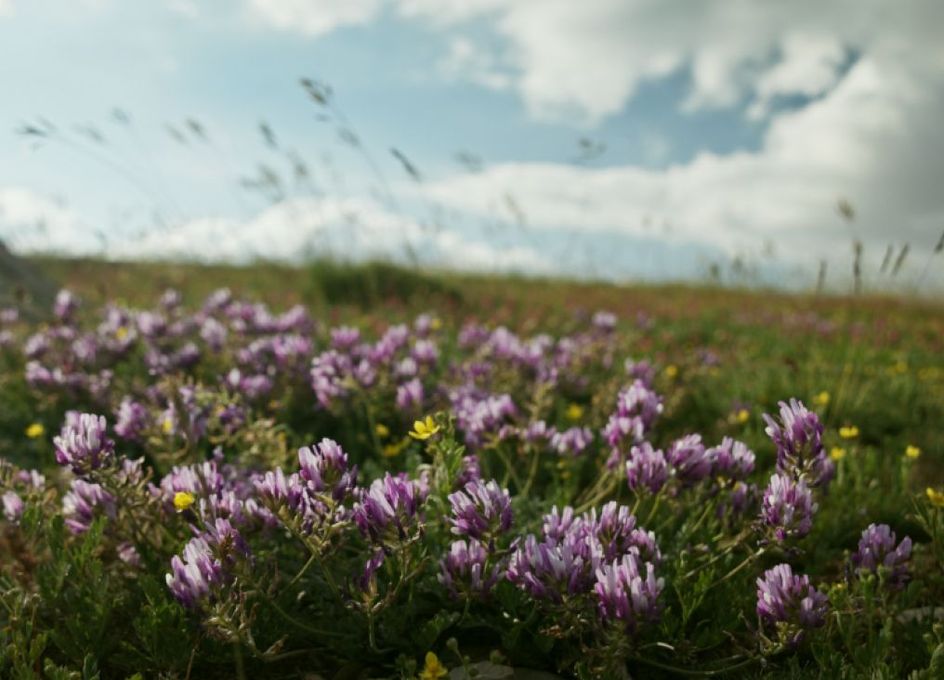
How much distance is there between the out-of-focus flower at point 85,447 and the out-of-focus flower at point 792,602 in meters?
2.21

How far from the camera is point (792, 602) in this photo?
97.4 inches

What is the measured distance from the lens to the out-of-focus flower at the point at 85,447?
266 cm

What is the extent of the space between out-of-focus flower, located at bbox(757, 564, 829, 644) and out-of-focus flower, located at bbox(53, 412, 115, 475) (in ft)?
7.24

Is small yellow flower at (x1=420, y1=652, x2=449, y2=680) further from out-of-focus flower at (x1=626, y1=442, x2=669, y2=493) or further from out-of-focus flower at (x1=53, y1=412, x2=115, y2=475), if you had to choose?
out-of-focus flower at (x1=53, y1=412, x2=115, y2=475)

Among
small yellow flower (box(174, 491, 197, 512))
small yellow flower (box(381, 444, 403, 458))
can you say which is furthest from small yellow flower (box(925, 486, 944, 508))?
small yellow flower (box(174, 491, 197, 512))

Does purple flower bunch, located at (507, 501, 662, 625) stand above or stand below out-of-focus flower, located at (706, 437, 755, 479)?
below

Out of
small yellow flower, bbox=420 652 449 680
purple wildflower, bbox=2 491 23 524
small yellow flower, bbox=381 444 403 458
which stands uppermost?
small yellow flower, bbox=381 444 403 458

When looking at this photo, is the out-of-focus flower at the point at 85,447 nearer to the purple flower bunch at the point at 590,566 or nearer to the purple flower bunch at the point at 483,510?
the purple flower bunch at the point at 483,510

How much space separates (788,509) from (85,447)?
233 cm

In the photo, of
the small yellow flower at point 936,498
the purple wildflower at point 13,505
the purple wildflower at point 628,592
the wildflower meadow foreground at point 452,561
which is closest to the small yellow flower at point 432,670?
the wildflower meadow foreground at point 452,561

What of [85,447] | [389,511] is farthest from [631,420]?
[85,447]

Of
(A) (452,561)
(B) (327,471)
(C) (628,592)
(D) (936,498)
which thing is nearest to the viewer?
(C) (628,592)

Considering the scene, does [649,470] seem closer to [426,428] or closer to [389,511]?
[426,428]

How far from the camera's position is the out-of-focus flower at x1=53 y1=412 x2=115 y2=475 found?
2664 mm
